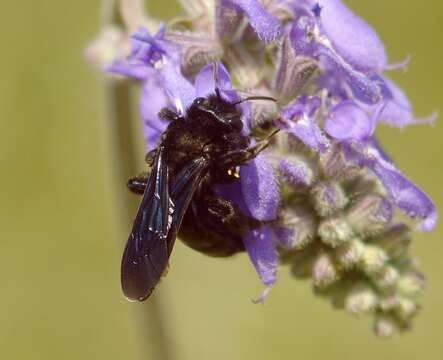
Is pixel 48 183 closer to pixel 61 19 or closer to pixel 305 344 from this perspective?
pixel 61 19

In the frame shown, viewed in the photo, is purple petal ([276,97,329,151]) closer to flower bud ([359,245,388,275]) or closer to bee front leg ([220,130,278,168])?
bee front leg ([220,130,278,168])

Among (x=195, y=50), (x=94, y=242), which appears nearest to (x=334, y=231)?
(x=195, y=50)

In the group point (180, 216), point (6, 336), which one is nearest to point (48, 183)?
point (6, 336)

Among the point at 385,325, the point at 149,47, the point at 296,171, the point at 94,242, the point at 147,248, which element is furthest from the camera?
the point at 94,242

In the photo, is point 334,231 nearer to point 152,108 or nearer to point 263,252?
point 263,252

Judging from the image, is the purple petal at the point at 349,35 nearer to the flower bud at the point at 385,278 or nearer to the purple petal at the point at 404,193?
the purple petal at the point at 404,193

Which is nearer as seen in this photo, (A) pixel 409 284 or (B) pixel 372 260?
(B) pixel 372 260

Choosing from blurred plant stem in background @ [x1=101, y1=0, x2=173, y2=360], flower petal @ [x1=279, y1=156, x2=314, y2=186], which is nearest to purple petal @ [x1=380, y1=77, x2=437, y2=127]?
flower petal @ [x1=279, y1=156, x2=314, y2=186]

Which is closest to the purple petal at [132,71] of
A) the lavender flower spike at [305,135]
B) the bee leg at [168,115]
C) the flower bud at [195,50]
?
the lavender flower spike at [305,135]
